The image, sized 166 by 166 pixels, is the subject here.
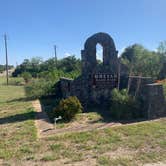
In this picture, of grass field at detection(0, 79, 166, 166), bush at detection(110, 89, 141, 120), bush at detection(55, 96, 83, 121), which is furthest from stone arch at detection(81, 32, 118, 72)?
grass field at detection(0, 79, 166, 166)

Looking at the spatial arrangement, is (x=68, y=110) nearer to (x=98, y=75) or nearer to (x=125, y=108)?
(x=125, y=108)

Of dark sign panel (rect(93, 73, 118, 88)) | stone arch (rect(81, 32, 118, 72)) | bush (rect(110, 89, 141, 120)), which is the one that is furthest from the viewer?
stone arch (rect(81, 32, 118, 72))

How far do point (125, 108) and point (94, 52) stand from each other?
372 centimetres

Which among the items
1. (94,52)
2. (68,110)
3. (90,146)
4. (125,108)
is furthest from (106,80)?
(90,146)

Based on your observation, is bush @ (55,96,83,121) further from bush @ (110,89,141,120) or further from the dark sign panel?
the dark sign panel

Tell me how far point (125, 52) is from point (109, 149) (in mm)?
40497

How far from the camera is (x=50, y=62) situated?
53.7 m

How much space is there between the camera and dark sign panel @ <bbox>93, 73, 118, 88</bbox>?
438 inches

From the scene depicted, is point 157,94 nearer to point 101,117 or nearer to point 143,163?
point 101,117

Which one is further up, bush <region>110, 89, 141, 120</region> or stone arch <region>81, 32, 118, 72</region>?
stone arch <region>81, 32, 118, 72</region>

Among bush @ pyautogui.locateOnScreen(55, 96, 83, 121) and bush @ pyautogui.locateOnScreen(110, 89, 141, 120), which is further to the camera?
bush @ pyautogui.locateOnScreen(110, 89, 141, 120)

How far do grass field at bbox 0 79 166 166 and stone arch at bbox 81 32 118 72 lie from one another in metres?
4.67

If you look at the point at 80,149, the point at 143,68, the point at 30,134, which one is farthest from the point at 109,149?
the point at 143,68

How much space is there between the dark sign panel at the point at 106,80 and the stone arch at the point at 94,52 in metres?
0.51
